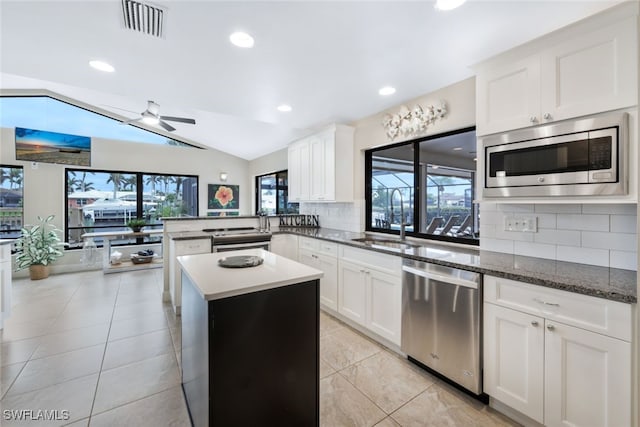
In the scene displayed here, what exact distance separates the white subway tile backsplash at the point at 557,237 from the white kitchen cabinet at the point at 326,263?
181 centimetres

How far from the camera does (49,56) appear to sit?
232 centimetres

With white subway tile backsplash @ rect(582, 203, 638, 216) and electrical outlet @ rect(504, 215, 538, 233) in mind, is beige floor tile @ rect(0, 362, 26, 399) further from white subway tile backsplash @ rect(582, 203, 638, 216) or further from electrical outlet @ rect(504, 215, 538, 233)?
white subway tile backsplash @ rect(582, 203, 638, 216)

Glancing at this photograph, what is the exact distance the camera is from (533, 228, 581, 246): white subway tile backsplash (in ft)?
6.07

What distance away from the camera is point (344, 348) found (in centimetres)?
253

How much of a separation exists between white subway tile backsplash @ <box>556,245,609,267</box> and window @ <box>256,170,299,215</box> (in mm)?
4275

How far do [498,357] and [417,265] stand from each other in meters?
0.75

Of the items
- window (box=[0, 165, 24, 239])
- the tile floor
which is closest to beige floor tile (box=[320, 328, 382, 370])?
the tile floor

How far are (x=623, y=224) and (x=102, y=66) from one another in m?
4.20

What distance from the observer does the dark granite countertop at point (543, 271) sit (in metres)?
1.34

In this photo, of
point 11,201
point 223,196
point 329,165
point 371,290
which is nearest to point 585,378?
point 371,290

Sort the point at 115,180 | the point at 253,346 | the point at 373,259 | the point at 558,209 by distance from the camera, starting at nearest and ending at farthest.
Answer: the point at 253,346 → the point at 558,209 → the point at 373,259 → the point at 115,180

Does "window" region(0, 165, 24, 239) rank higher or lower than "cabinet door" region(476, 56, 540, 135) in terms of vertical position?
lower

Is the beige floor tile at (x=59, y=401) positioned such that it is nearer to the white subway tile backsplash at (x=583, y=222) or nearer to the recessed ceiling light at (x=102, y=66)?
the recessed ceiling light at (x=102, y=66)

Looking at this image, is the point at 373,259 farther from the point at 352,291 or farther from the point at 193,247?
the point at 193,247
